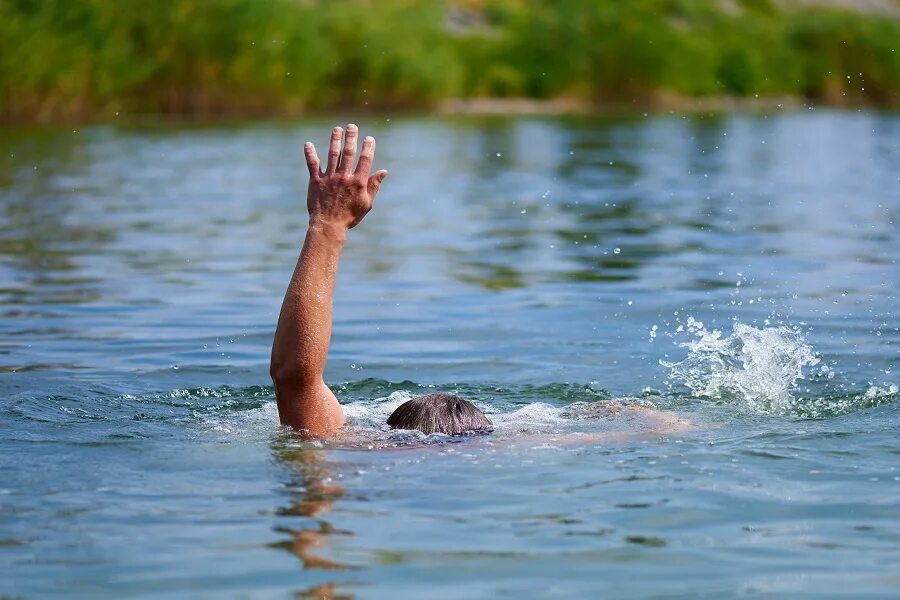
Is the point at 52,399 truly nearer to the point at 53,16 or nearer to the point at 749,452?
the point at 749,452

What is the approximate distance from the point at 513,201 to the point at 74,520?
18.5m

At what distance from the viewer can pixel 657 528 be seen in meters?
5.91

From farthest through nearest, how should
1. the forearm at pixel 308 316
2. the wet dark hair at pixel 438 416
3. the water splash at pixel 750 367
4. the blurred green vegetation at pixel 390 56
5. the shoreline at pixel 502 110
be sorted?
the shoreline at pixel 502 110 < the blurred green vegetation at pixel 390 56 < the water splash at pixel 750 367 < the wet dark hair at pixel 438 416 < the forearm at pixel 308 316

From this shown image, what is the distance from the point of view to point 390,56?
2704 inches

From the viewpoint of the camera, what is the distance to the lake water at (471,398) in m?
5.51

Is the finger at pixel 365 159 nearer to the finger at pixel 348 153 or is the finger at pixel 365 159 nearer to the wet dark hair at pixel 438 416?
the finger at pixel 348 153

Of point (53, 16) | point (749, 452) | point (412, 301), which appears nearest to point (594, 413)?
point (749, 452)

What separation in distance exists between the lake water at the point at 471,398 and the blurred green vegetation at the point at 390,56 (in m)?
28.0

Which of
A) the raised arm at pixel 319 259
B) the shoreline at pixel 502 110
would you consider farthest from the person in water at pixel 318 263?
the shoreline at pixel 502 110

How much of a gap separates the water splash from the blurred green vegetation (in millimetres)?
36334

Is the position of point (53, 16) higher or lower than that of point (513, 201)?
higher

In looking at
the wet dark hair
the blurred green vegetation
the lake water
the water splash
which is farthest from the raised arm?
the blurred green vegetation

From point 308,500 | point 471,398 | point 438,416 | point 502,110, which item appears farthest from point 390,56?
point 308,500

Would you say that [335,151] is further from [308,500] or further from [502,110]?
[502,110]
